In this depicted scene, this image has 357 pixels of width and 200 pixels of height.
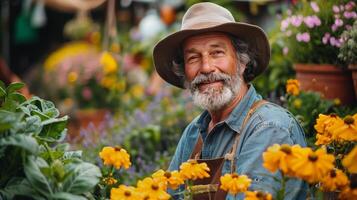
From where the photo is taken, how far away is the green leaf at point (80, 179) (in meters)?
2.01

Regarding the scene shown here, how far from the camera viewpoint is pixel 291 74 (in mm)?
4309

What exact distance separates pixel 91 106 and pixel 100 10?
4910 mm

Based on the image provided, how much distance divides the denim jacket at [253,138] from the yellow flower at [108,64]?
160 inches

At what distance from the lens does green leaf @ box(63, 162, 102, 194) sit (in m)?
2.01

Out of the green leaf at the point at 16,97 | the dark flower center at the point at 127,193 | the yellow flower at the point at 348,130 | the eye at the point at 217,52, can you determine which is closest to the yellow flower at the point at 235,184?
the dark flower center at the point at 127,193

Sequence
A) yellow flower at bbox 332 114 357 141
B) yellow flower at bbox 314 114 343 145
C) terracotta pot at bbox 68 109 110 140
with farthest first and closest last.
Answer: terracotta pot at bbox 68 109 110 140
yellow flower at bbox 314 114 343 145
yellow flower at bbox 332 114 357 141

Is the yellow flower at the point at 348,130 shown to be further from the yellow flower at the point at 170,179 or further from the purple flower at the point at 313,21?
the purple flower at the point at 313,21

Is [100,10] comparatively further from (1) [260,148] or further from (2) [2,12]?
(1) [260,148]

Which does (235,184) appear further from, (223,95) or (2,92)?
(223,95)

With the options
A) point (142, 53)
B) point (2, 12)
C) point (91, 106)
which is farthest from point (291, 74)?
point (2, 12)

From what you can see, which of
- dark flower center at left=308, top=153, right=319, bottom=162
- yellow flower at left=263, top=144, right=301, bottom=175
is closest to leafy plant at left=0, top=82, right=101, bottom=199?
yellow flower at left=263, top=144, right=301, bottom=175

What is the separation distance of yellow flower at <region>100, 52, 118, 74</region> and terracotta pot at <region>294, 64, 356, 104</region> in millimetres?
3895

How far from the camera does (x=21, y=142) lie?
1944 millimetres

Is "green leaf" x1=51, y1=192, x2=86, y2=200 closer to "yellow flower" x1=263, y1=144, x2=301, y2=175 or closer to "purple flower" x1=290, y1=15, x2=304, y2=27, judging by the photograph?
"yellow flower" x1=263, y1=144, x2=301, y2=175
